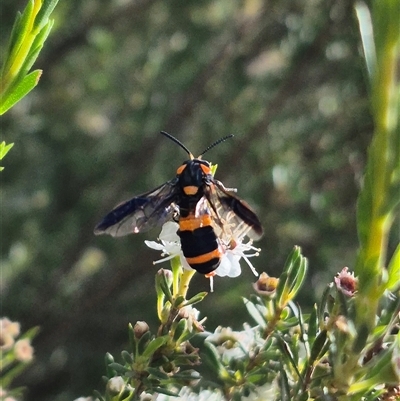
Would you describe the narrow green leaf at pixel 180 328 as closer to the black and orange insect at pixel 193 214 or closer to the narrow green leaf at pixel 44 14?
the black and orange insect at pixel 193 214

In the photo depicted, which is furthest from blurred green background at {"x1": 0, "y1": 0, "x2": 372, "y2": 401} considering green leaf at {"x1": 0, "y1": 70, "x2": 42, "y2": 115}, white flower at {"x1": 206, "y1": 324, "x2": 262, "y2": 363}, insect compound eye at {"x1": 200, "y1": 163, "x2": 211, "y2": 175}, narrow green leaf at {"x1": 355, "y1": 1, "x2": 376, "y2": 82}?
narrow green leaf at {"x1": 355, "y1": 1, "x2": 376, "y2": 82}

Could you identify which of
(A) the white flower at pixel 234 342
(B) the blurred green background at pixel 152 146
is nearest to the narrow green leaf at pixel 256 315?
(A) the white flower at pixel 234 342

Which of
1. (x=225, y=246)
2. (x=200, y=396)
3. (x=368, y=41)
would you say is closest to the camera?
(x=368, y=41)

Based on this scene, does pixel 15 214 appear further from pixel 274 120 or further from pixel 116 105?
pixel 274 120

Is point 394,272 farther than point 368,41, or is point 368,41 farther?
point 394,272

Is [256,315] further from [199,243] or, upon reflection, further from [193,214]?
[193,214]

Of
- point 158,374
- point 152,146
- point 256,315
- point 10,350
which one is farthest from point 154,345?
point 152,146

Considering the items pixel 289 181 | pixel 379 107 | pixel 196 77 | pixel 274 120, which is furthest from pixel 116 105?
pixel 379 107

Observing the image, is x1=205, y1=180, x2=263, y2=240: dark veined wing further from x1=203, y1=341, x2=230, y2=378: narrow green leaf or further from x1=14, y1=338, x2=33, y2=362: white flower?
x1=14, y1=338, x2=33, y2=362: white flower
